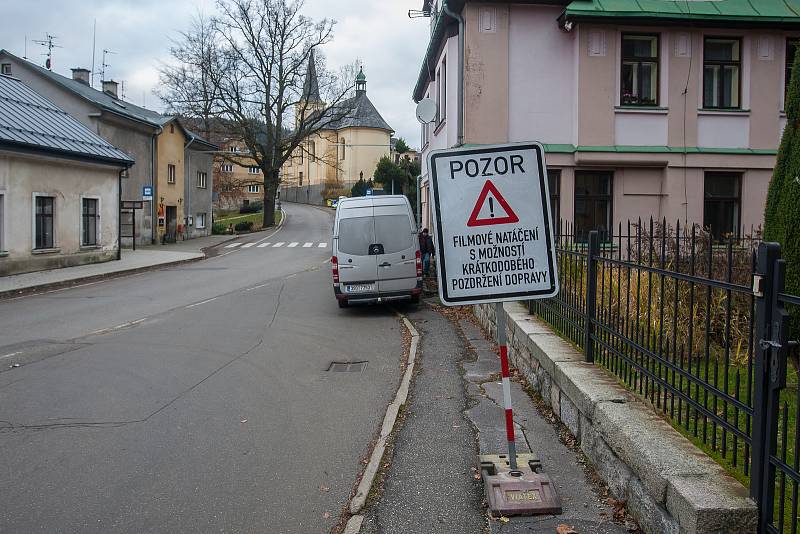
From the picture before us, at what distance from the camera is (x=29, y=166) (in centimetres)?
2330

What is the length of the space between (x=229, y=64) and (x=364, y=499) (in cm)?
4879

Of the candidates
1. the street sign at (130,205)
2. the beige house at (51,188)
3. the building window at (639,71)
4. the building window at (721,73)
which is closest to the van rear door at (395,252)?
the building window at (639,71)

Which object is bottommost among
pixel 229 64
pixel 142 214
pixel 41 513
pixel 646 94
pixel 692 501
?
pixel 41 513

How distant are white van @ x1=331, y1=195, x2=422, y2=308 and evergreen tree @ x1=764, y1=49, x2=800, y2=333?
8.08 meters

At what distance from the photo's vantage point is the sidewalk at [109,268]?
20.5 m

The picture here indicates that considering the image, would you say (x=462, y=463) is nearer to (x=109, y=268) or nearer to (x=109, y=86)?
(x=109, y=268)

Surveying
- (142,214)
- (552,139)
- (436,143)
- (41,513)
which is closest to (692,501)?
(41,513)

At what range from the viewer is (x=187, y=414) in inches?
284

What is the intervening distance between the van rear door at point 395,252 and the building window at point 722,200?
8916mm

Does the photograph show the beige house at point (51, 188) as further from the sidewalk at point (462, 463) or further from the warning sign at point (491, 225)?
the warning sign at point (491, 225)

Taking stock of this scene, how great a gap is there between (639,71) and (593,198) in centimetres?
348

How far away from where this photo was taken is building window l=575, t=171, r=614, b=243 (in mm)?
19297

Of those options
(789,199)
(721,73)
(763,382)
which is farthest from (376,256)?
(763,382)

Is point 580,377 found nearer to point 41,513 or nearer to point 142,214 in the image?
point 41,513
